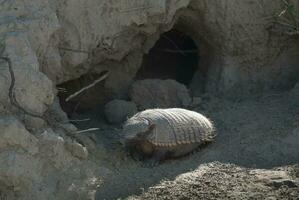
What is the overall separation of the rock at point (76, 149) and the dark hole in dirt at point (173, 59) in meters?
2.62

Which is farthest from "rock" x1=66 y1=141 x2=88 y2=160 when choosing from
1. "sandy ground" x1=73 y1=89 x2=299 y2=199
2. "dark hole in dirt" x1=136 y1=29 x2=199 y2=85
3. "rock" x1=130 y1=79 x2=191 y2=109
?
"dark hole in dirt" x1=136 y1=29 x2=199 y2=85

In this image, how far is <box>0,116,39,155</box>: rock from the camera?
432 cm

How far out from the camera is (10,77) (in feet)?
14.9

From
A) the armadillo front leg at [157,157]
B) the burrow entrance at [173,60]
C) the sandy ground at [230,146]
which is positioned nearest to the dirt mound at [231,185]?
the sandy ground at [230,146]

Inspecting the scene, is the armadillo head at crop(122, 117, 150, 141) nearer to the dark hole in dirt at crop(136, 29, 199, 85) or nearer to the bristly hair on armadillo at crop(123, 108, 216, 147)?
the bristly hair on armadillo at crop(123, 108, 216, 147)

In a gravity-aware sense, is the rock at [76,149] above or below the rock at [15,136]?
below

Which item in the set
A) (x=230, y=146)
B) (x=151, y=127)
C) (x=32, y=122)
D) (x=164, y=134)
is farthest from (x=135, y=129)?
(x=32, y=122)

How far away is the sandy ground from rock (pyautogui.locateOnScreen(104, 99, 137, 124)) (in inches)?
3.4

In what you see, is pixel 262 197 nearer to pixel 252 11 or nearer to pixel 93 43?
pixel 93 43

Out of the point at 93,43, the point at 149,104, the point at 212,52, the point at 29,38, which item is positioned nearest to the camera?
the point at 29,38

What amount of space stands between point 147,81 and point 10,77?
2.08 m

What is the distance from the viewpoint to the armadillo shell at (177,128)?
5230 millimetres

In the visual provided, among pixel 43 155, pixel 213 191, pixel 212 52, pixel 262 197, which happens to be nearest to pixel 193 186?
pixel 213 191

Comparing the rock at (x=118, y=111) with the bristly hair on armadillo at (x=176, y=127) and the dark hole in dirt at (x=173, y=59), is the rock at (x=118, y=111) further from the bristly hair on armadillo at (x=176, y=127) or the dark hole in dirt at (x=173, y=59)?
the dark hole in dirt at (x=173, y=59)
